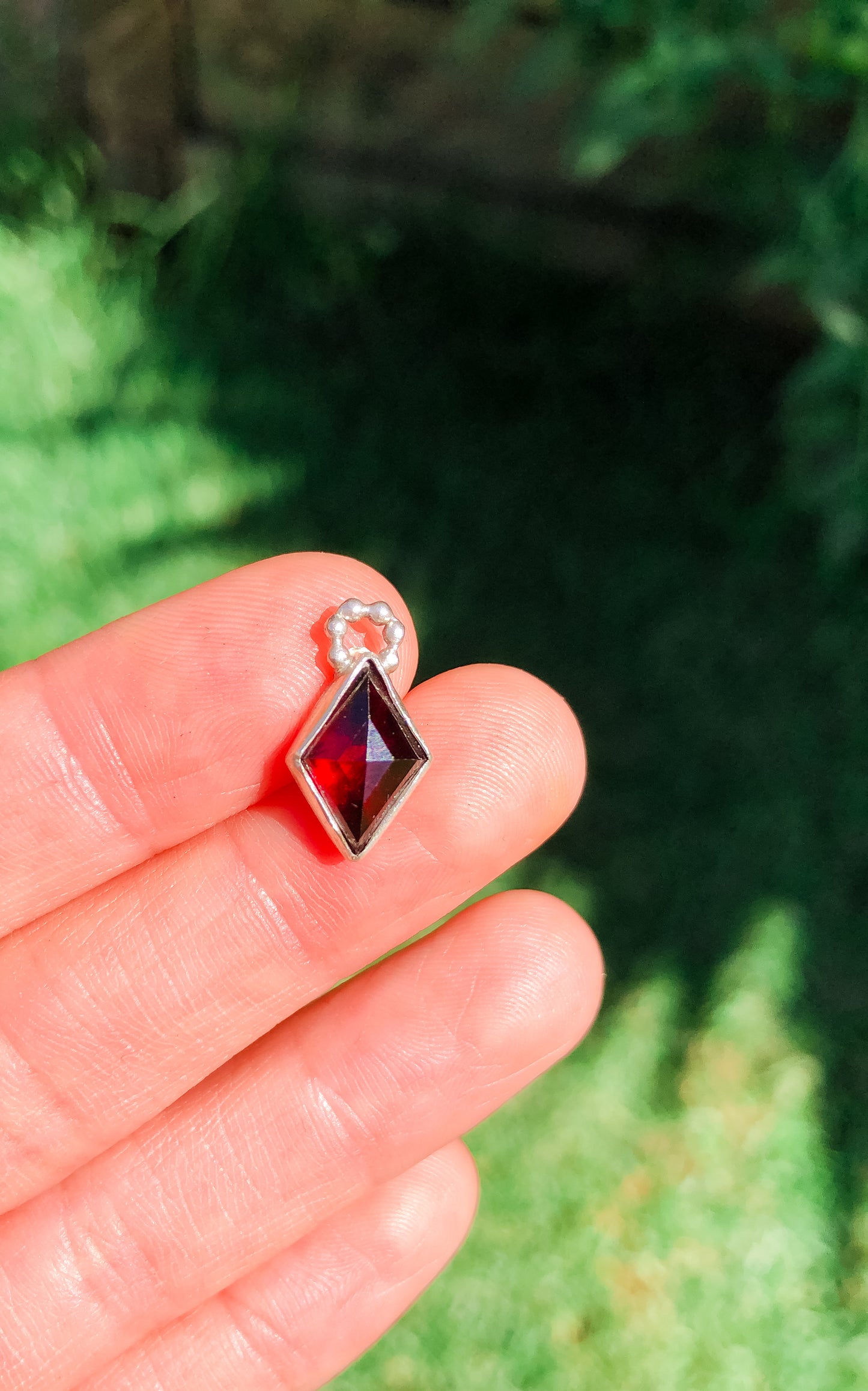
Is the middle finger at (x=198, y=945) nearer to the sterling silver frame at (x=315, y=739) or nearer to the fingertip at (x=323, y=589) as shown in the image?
the sterling silver frame at (x=315, y=739)

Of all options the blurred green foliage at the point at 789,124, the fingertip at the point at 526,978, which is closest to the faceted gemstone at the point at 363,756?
the fingertip at the point at 526,978

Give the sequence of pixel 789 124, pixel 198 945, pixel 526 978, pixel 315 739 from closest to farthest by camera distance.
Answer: pixel 315 739 < pixel 198 945 < pixel 526 978 < pixel 789 124

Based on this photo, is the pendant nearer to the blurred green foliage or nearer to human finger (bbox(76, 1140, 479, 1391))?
human finger (bbox(76, 1140, 479, 1391))

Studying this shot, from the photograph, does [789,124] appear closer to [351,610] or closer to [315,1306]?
[351,610]

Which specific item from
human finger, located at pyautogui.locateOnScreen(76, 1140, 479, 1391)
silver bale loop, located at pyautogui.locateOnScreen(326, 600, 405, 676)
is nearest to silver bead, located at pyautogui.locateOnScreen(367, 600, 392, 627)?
silver bale loop, located at pyautogui.locateOnScreen(326, 600, 405, 676)

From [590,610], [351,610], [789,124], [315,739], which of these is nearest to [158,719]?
[315,739]
